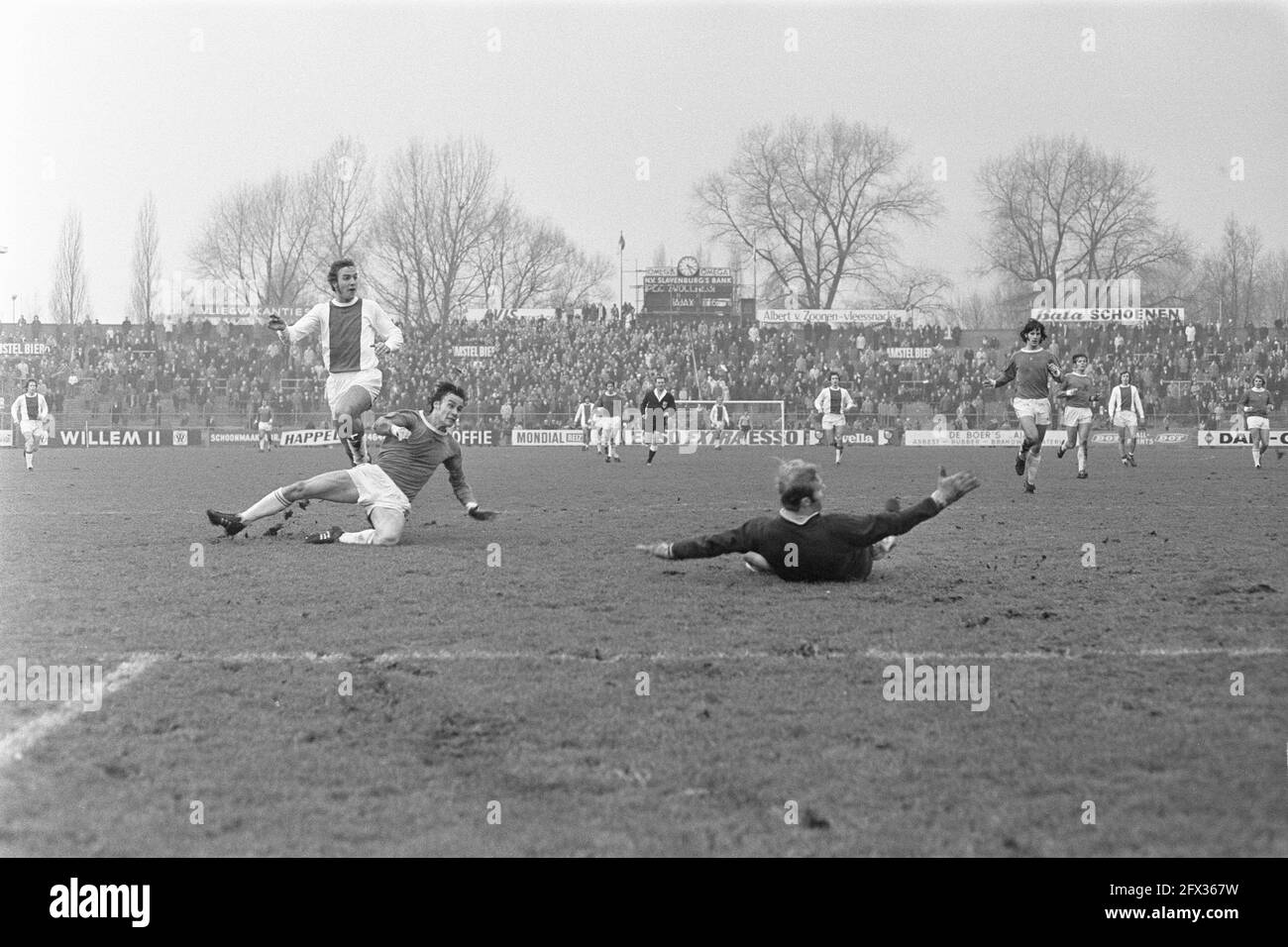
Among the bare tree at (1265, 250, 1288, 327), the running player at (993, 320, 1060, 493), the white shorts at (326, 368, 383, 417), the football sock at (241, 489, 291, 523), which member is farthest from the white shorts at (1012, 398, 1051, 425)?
the bare tree at (1265, 250, 1288, 327)

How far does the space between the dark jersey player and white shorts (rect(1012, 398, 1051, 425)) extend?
10459 millimetres

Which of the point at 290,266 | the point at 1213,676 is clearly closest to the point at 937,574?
the point at 1213,676

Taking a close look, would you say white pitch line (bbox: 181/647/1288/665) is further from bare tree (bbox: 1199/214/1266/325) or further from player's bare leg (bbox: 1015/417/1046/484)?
bare tree (bbox: 1199/214/1266/325)

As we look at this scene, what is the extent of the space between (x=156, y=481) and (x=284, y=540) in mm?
11064

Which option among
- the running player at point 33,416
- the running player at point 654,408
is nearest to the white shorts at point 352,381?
the running player at point 654,408

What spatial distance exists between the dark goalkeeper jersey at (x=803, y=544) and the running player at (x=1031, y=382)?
1013 cm

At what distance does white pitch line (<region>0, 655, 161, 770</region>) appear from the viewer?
→ 13.9 ft

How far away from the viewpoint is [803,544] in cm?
771

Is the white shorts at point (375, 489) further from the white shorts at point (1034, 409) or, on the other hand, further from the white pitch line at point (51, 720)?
the white shorts at point (1034, 409)

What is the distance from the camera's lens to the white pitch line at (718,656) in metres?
5.69

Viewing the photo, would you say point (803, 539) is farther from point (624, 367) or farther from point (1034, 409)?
point (624, 367)

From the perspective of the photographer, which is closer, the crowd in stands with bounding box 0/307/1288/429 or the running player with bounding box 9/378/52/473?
the running player with bounding box 9/378/52/473

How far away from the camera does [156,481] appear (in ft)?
66.1
